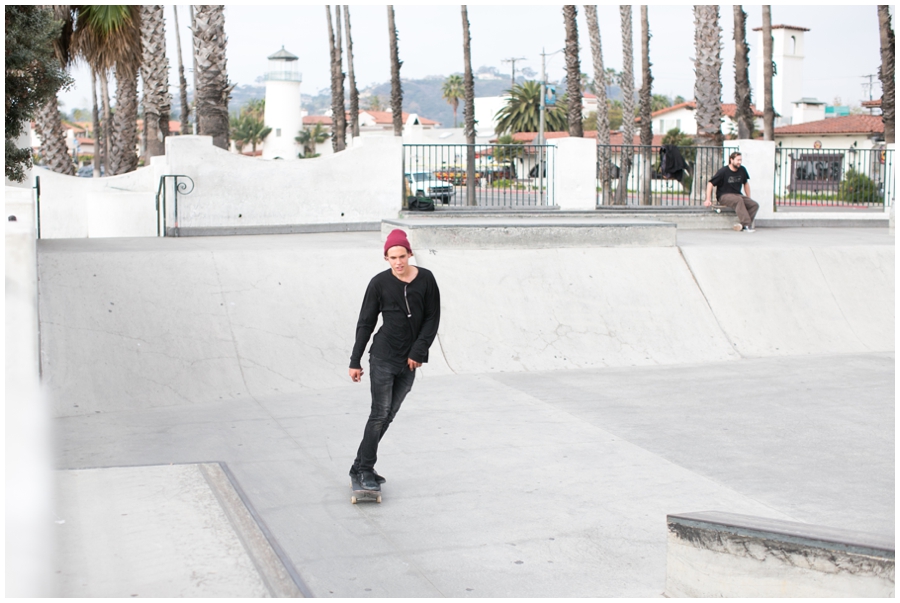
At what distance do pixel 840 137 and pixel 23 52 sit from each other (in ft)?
160

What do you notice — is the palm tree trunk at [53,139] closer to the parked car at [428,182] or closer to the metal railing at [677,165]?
the parked car at [428,182]

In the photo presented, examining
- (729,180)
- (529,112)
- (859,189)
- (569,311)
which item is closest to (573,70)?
(859,189)

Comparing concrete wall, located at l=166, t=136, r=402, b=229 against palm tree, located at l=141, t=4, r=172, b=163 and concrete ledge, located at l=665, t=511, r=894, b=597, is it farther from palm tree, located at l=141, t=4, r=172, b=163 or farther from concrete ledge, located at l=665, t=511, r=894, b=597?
concrete ledge, located at l=665, t=511, r=894, b=597

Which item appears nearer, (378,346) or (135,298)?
(378,346)

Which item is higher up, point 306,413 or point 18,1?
point 18,1

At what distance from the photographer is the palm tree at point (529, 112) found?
3374 inches

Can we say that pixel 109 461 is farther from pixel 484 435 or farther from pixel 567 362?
pixel 567 362

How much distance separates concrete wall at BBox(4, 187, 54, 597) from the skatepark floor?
12 cm

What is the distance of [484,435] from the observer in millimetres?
7203

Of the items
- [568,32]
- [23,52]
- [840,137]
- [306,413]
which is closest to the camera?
[306,413]

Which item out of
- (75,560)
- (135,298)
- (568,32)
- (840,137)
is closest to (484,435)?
(75,560)

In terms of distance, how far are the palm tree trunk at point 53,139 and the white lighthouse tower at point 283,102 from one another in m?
75.6

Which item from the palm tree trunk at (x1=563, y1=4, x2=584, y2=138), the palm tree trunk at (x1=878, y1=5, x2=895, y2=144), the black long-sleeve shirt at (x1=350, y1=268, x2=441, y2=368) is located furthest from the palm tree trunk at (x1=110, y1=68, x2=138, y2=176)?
the palm tree trunk at (x1=878, y1=5, x2=895, y2=144)

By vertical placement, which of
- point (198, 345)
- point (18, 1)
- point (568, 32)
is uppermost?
point (568, 32)
